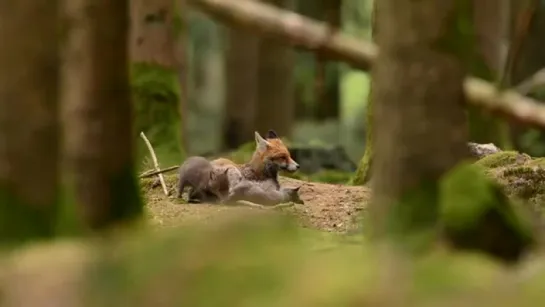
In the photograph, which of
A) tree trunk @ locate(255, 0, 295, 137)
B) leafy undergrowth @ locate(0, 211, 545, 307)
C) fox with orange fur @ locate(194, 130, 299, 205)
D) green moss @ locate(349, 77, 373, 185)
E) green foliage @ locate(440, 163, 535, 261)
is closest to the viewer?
leafy undergrowth @ locate(0, 211, 545, 307)

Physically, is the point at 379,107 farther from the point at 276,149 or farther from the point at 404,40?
the point at 276,149

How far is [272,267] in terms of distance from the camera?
295 centimetres

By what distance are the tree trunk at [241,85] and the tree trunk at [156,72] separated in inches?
214

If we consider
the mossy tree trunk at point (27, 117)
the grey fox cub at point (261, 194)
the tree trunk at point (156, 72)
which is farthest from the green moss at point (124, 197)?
the tree trunk at point (156, 72)

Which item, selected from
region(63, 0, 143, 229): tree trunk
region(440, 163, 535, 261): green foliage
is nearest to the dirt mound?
region(63, 0, 143, 229): tree trunk

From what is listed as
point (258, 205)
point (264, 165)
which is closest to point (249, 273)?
point (258, 205)

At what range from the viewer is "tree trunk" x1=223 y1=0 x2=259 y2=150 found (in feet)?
48.0

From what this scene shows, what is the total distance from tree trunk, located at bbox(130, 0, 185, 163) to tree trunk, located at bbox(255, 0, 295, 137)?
17.8ft

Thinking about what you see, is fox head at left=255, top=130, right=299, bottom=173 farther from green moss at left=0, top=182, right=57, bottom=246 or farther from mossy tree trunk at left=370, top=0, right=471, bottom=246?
mossy tree trunk at left=370, top=0, right=471, bottom=246

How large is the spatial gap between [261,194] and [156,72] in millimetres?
2955

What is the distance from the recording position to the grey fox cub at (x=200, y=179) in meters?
6.49

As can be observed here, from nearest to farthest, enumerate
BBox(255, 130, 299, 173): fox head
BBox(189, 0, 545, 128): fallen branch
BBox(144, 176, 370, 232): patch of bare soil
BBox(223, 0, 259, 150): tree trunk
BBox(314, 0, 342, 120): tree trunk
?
BBox(189, 0, 545, 128): fallen branch → BBox(144, 176, 370, 232): patch of bare soil → BBox(255, 130, 299, 173): fox head → BBox(223, 0, 259, 150): tree trunk → BBox(314, 0, 342, 120): tree trunk

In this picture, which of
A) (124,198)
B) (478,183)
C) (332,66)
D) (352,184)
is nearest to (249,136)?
(332,66)

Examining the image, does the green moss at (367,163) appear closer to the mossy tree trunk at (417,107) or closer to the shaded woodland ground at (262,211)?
the shaded woodland ground at (262,211)
